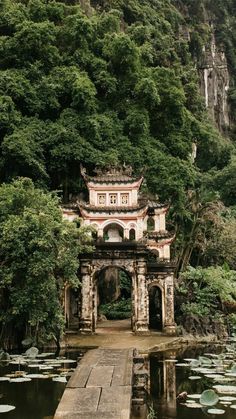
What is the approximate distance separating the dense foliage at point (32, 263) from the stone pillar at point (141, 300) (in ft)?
15.1

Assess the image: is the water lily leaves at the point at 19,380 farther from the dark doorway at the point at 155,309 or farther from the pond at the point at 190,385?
the dark doorway at the point at 155,309

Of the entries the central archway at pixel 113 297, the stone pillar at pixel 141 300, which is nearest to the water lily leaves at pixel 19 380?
the stone pillar at pixel 141 300

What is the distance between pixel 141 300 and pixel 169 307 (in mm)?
1519

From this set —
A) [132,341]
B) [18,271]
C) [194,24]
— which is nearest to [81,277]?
[132,341]

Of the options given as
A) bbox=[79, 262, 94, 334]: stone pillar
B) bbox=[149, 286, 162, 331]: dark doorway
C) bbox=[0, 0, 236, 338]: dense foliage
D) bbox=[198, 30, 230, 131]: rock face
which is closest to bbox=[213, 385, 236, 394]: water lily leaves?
bbox=[79, 262, 94, 334]: stone pillar

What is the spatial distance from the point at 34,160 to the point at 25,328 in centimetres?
925

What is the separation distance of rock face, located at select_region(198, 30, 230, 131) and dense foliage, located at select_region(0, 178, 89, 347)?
3612 centimetres

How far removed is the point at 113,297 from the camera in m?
31.4

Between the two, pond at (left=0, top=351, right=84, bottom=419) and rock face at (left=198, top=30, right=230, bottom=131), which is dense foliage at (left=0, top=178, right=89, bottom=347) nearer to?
pond at (left=0, top=351, right=84, bottom=419)

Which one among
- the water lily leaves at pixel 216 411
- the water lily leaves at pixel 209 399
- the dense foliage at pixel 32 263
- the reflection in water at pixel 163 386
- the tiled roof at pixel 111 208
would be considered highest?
the tiled roof at pixel 111 208

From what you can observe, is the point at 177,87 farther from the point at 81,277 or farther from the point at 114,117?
the point at 81,277

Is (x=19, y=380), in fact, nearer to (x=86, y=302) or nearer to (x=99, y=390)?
(x=99, y=390)

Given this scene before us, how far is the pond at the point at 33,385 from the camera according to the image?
919cm

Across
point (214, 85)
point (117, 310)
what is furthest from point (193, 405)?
point (214, 85)
